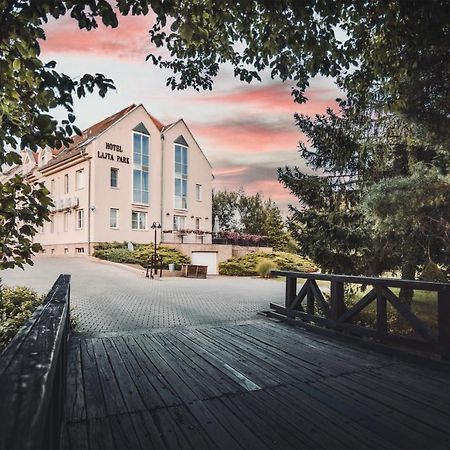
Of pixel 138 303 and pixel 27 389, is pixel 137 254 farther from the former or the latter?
pixel 27 389

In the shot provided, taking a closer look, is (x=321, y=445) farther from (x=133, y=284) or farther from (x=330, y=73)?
(x=133, y=284)

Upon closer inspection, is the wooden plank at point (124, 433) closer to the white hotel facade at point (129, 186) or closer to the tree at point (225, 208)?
the white hotel facade at point (129, 186)

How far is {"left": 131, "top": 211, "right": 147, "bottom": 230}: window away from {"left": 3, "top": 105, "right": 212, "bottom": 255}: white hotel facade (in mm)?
80

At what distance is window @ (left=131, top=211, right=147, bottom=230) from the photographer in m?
29.1

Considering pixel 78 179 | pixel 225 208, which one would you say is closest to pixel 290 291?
pixel 78 179

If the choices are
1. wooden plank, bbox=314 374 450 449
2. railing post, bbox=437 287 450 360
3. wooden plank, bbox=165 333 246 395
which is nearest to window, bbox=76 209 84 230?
wooden plank, bbox=165 333 246 395

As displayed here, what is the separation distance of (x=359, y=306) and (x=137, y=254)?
20.6m

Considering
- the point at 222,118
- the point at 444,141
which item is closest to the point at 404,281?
the point at 444,141

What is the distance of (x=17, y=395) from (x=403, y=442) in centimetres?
287

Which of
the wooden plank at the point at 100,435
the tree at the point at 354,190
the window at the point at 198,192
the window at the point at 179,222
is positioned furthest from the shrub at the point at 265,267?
the wooden plank at the point at 100,435

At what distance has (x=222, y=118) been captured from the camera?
17.7 meters

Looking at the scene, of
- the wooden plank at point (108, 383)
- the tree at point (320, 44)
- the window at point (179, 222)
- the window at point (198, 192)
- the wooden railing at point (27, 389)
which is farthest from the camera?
the window at point (198, 192)

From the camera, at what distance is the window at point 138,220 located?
29.1 metres

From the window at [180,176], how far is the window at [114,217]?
560 cm
